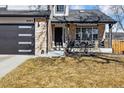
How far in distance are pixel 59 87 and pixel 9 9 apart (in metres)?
15.1

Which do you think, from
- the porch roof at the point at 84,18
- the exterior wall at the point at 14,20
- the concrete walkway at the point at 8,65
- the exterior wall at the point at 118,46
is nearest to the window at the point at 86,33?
the porch roof at the point at 84,18

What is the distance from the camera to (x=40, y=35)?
22.5 m

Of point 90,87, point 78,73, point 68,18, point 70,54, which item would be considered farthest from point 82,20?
point 90,87

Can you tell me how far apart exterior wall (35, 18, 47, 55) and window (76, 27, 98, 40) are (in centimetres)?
785

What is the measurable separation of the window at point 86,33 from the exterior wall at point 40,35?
7852mm

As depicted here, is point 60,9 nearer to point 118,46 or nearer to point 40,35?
point 118,46

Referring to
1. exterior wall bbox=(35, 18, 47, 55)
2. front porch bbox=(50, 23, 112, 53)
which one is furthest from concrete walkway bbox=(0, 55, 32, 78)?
front porch bbox=(50, 23, 112, 53)

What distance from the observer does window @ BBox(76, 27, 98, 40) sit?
2972 centimetres

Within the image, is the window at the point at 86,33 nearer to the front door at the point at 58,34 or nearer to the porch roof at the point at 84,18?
the porch roof at the point at 84,18

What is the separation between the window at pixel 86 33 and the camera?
29.7 meters

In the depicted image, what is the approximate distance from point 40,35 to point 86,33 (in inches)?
334

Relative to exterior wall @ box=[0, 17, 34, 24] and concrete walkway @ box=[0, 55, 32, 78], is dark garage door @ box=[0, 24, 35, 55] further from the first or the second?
concrete walkway @ box=[0, 55, 32, 78]

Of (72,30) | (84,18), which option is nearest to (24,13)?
(84,18)
